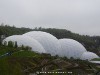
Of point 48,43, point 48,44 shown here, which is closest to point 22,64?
point 48,44

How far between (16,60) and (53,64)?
2424 millimetres

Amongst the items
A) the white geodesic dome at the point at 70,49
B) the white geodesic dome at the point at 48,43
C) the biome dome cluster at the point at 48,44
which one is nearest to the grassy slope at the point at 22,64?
the biome dome cluster at the point at 48,44

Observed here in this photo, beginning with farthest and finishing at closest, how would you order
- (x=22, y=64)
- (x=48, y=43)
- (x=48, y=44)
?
(x=48, y=43) < (x=48, y=44) < (x=22, y=64)

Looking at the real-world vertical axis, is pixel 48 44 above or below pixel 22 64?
above

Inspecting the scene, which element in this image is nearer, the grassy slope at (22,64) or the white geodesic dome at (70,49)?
the grassy slope at (22,64)

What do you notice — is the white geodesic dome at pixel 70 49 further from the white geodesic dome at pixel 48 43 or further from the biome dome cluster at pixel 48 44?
the white geodesic dome at pixel 48 43

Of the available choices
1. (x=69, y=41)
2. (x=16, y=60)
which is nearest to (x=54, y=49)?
(x=69, y=41)

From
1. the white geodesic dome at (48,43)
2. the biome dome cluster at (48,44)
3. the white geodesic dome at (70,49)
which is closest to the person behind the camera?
the biome dome cluster at (48,44)

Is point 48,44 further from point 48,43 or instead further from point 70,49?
point 70,49

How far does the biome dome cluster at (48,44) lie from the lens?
29641mm

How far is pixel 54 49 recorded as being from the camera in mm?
34156

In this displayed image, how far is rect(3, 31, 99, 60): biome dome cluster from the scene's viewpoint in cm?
2964

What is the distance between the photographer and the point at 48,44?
3406 centimetres

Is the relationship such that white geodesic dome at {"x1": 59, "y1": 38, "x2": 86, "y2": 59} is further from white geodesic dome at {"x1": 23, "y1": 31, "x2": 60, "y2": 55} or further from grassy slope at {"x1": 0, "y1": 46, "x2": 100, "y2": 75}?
grassy slope at {"x1": 0, "y1": 46, "x2": 100, "y2": 75}
